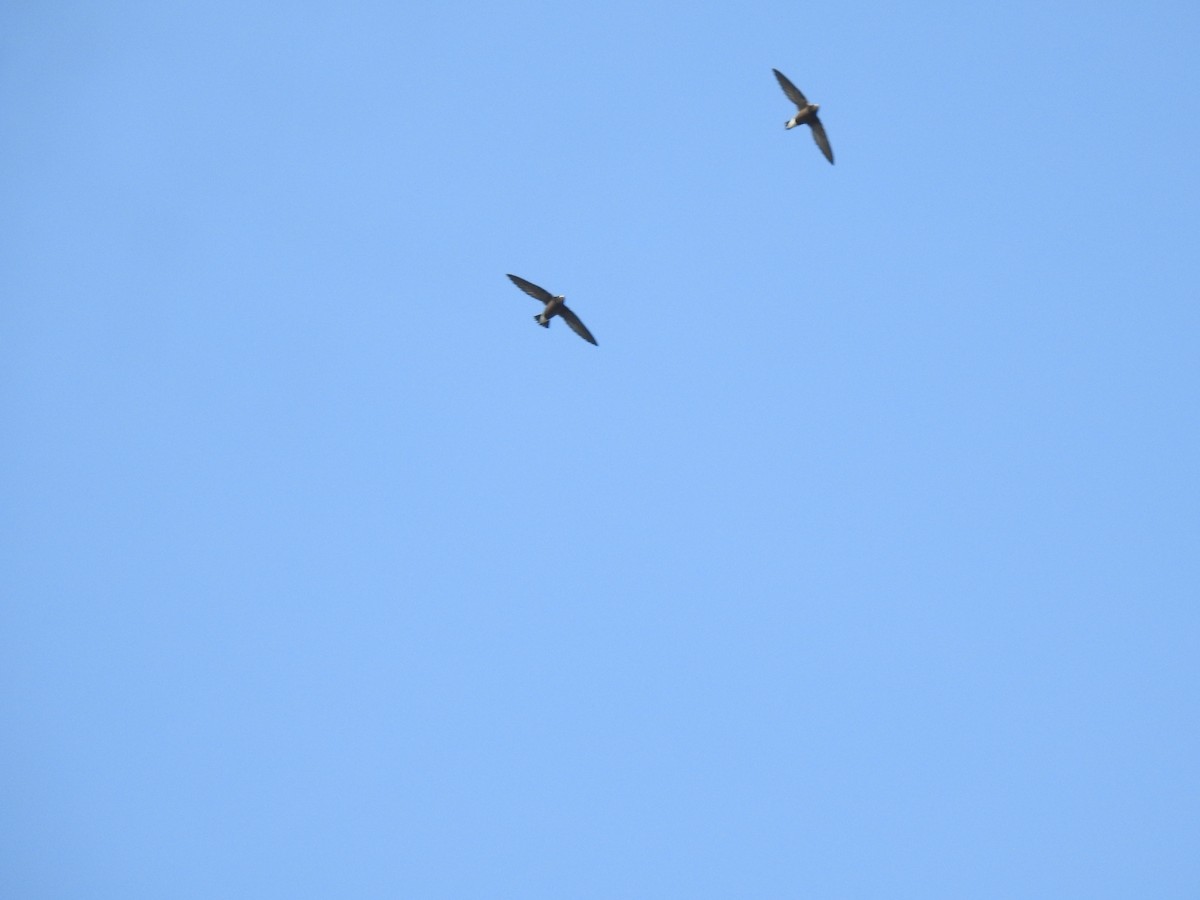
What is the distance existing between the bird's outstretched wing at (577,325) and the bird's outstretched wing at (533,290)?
504mm

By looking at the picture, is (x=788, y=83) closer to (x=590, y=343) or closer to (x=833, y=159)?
(x=833, y=159)

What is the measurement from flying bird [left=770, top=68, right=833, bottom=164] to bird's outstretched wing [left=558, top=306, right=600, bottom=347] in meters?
6.91

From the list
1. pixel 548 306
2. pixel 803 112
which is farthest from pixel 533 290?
pixel 803 112

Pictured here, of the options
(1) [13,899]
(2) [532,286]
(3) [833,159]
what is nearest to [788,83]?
(3) [833,159]

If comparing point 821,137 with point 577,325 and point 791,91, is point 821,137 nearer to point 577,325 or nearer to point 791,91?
point 791,91

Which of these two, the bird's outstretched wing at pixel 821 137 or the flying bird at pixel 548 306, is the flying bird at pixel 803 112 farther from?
the flying bird at pixel 548 306

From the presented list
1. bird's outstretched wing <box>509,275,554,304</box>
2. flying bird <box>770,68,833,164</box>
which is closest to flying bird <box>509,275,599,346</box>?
bird's outstretched wing <box>509,275,554,304</box>

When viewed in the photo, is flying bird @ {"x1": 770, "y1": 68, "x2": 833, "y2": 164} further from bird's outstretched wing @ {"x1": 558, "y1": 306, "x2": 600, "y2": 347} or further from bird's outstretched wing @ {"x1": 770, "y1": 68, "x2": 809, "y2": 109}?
bird's outstretched wing @ {"x1": 558, "y1": 306, "x2": 600, "y2": 347}

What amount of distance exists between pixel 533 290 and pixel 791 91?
7.82 m

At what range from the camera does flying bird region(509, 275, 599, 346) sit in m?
31.2

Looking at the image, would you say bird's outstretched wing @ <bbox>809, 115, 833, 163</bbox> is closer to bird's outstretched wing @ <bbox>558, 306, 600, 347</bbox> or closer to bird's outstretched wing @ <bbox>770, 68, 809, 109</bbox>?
bird's outstretched wing @ <bbox>770, 68, 809, 109</bbox>

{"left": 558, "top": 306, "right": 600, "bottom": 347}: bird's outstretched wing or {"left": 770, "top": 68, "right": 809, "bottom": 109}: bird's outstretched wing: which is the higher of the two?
{"left": 770, "top": 68, "right": 809, "bottom": 109}: bird's outstretched wing

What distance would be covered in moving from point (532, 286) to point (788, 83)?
780cm

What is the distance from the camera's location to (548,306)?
103 ft
